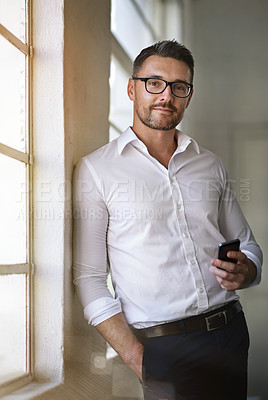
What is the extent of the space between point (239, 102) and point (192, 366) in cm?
42

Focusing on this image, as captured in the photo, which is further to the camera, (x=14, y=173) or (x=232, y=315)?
(x=232, y=315)

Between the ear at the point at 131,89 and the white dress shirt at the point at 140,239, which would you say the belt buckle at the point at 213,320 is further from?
the ear at the point at 131,89

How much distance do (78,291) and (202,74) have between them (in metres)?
0.39

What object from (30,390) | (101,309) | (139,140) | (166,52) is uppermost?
(166,52)

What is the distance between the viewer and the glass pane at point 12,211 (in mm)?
600

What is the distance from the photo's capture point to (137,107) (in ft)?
2.31

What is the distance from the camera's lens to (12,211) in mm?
626

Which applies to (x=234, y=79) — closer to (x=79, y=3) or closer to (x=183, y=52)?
(x=183, y=52)

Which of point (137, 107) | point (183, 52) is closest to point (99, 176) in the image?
point (137, 107)

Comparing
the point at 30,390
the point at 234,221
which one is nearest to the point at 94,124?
the point at 234,221

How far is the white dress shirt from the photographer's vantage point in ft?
2.30

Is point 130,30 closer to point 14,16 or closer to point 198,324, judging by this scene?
point 14,16

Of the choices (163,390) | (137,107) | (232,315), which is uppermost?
(137,107)

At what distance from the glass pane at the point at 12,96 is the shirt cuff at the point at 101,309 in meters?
0.26
